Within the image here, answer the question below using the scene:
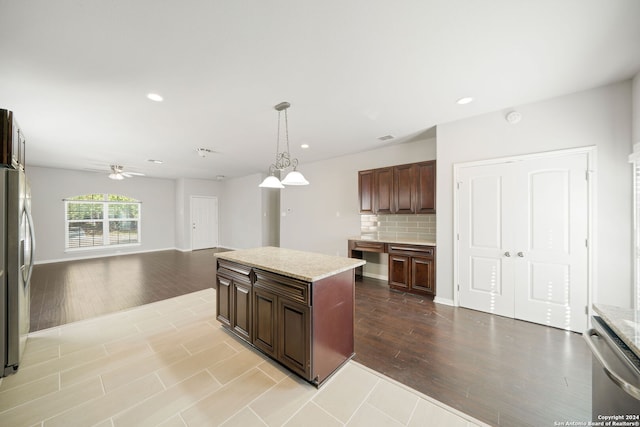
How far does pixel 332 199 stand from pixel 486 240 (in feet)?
10.6

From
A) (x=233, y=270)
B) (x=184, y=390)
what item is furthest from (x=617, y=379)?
(x=233, y=270)

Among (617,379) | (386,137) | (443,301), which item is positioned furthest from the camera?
(386,137)

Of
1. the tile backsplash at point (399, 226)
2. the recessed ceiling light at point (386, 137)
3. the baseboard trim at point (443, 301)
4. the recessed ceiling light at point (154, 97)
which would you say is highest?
the recessed ceiling light at point (386, 137)

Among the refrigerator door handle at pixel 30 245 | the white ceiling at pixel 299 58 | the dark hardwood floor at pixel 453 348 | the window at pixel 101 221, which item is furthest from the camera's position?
the window at pixel 101 221

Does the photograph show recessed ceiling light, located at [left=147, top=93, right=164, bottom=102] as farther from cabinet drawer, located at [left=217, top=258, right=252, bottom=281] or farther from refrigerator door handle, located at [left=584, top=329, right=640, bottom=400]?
refrigerator door handle, located at [left=584, top=329, right=640, bottom=400]

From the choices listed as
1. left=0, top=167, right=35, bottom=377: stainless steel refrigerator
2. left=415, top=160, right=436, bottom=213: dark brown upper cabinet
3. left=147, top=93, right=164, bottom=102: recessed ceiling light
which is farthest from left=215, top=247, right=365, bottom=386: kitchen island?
left=415, top=160, right=436, bottom=213: dark brown upper cabinet

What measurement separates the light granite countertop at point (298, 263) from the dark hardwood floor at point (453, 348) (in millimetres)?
933

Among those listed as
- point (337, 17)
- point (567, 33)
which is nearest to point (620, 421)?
point (567, 33)

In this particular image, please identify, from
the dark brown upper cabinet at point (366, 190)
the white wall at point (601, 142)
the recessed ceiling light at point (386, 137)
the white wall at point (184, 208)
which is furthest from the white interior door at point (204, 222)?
the white wall at point (601, 142)

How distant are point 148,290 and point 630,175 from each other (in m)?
6.62

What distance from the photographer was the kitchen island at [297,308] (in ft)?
5.96

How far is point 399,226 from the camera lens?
15.4ft

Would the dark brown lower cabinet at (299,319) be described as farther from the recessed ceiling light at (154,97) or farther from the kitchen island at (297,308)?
the recessed ceiling light at (154,97)

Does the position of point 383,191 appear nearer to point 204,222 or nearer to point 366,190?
point 366,190
